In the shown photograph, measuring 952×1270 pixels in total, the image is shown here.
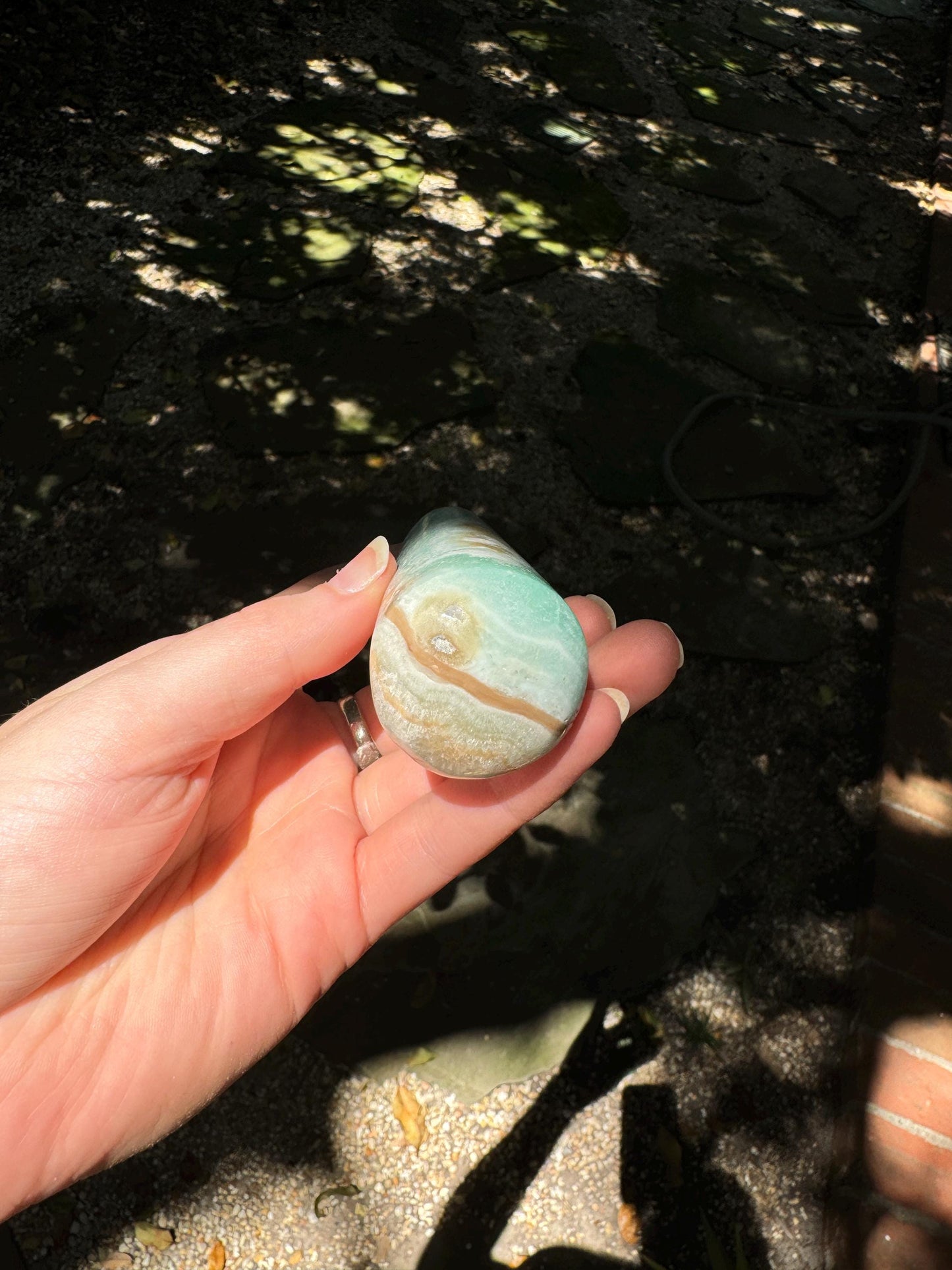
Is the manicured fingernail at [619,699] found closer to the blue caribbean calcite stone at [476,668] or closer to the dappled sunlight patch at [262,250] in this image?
the blue caribbean calcite stone at [476,668]

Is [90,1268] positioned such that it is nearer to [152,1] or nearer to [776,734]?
[776,734]

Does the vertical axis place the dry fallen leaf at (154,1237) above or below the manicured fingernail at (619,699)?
below

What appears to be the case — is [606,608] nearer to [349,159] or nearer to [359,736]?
[359,736]

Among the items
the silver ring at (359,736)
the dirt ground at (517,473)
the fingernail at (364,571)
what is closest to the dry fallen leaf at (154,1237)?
the dirt ground at (517,473)

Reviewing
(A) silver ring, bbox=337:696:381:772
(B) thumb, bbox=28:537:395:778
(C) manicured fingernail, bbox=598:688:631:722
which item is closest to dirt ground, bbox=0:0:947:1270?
(A) silver ring, bbox=337:696:381:772

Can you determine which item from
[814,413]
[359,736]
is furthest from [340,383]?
[814,413]

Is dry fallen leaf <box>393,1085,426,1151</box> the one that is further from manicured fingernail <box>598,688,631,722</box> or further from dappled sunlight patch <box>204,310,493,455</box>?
dappled sunlight patch <box>204,310,493,455</box>

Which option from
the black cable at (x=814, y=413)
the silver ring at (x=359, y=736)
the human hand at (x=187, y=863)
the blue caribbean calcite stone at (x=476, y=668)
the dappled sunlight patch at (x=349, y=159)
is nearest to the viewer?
the blue caribbean calcite stone at (x=476, y=668)
